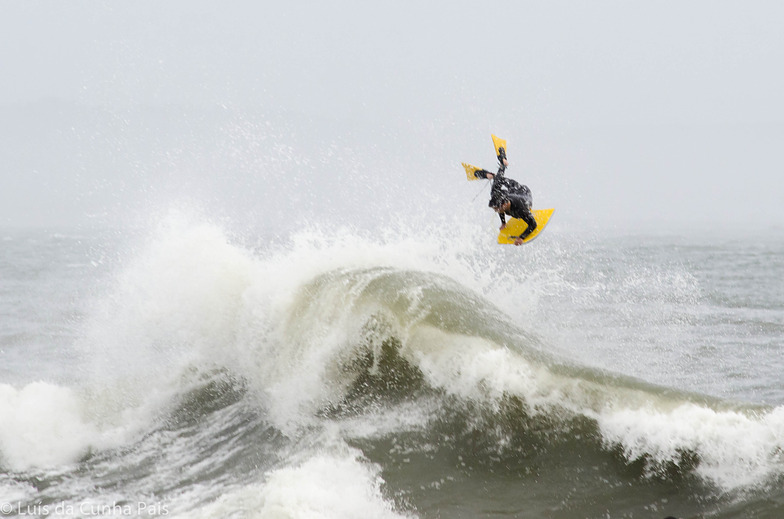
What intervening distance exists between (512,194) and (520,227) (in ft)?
2.54

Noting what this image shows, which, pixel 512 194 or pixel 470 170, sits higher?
pixel 470 170

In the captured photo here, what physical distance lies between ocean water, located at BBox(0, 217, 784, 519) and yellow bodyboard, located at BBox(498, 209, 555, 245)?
1.43 meters

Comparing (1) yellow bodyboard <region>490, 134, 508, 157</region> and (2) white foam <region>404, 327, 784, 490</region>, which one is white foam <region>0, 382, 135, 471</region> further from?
(1) yellow bodyboard <region>490, 134, 508, 157</region>

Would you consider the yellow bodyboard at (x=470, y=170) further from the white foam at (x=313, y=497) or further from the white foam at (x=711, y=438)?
the white foam at (x=313, y=497)

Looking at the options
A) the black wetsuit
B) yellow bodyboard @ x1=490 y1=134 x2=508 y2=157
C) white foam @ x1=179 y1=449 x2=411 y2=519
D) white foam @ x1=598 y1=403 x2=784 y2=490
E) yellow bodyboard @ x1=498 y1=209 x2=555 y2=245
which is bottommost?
white foam @ x1=179 y1=449 x2=411 y2=519

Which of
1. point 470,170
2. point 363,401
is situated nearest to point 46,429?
point 363,401

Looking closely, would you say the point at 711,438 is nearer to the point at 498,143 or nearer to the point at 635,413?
the point at 635,413

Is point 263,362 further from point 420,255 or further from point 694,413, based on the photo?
point 694,413

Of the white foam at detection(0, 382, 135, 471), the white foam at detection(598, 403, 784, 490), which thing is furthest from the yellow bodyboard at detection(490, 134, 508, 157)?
the white foam at detection(0, 382, 135, 471)

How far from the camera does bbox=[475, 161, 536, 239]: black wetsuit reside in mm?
10180

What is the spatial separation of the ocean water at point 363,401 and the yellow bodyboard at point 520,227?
4.71 ft

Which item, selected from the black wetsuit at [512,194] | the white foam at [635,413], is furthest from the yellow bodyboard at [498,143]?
the white foam at [635,413]

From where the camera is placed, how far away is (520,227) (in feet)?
35.3

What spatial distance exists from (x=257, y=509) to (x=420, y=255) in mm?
6863
